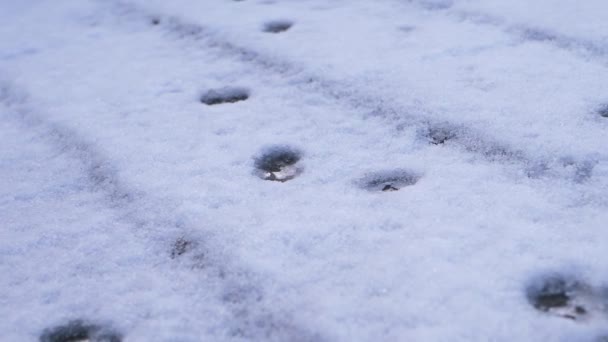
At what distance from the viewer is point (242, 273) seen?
4.93ft

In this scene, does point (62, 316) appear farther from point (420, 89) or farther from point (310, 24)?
point (310, 24)

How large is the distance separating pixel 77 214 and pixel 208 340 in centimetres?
70

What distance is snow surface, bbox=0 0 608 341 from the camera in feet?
4.58

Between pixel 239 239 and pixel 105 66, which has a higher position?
pixel 105 66

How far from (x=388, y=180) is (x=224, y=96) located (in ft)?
2.91

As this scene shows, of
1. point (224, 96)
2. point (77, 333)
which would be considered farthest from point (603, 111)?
point (77, 333)

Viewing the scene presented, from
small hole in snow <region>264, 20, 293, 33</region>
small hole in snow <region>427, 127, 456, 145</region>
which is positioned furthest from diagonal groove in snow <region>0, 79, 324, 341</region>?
small hole in snow <region>264, 20, 293, 33</region>

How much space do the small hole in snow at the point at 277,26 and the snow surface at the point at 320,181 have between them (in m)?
0.10

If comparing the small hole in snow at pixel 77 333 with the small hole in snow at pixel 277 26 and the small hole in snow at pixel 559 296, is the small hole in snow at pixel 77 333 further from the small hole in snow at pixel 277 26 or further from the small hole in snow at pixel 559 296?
the small hole in snow at pixel 277 26

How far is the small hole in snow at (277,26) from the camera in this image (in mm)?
2924

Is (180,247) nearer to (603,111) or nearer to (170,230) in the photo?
(170,230)

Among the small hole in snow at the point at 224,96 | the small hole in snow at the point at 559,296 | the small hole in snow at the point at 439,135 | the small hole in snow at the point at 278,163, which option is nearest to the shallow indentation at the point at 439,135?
the small hole in snow at the point at 439,135

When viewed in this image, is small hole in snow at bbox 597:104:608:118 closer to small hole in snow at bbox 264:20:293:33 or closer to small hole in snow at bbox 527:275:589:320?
small hole in snow at bbox 527:275:589:320

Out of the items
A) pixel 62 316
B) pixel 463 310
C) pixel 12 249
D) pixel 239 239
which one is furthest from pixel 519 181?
pixel 12 249
